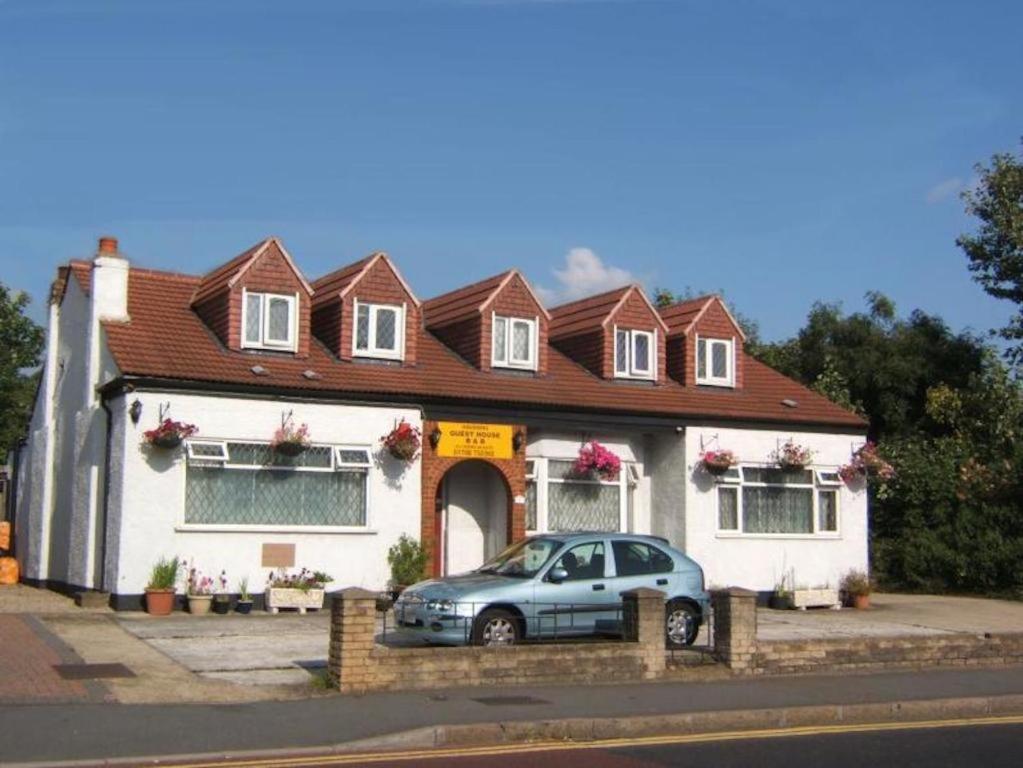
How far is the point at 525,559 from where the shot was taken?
686 inches

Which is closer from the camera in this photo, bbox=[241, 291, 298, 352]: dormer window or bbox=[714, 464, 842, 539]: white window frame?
bbox=[241, 291, 298, 352]: dormer window

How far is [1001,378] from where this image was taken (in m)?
33.4

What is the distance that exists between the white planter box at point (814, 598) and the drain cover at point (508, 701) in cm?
1318

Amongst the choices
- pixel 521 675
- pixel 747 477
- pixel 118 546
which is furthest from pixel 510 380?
pixel 521 675

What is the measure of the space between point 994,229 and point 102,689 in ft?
87.0

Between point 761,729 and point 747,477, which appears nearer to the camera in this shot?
point 761,729

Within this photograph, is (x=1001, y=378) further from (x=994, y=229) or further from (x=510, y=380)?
(x=510, y=380)

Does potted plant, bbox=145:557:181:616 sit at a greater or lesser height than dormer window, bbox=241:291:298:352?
lesser

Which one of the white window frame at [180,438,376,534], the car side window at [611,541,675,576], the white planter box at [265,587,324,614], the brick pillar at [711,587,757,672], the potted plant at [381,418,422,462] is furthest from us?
the potted plant at [381,418,422,462]

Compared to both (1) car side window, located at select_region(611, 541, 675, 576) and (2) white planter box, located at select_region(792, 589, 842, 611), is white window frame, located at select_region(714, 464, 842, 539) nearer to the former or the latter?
(2) white planter box, located at select_region(792, 589, 842, 611)

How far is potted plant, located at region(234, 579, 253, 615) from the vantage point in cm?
2138

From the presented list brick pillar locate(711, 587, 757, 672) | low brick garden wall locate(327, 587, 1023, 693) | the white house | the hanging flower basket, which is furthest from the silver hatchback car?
the hanging flower basket

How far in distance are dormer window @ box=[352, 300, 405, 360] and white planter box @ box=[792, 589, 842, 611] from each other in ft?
29.3

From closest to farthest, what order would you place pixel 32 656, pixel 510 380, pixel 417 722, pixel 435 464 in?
pixel 417 722 < pixel 32 656 < pixel 435 464 < pixel 510 380
